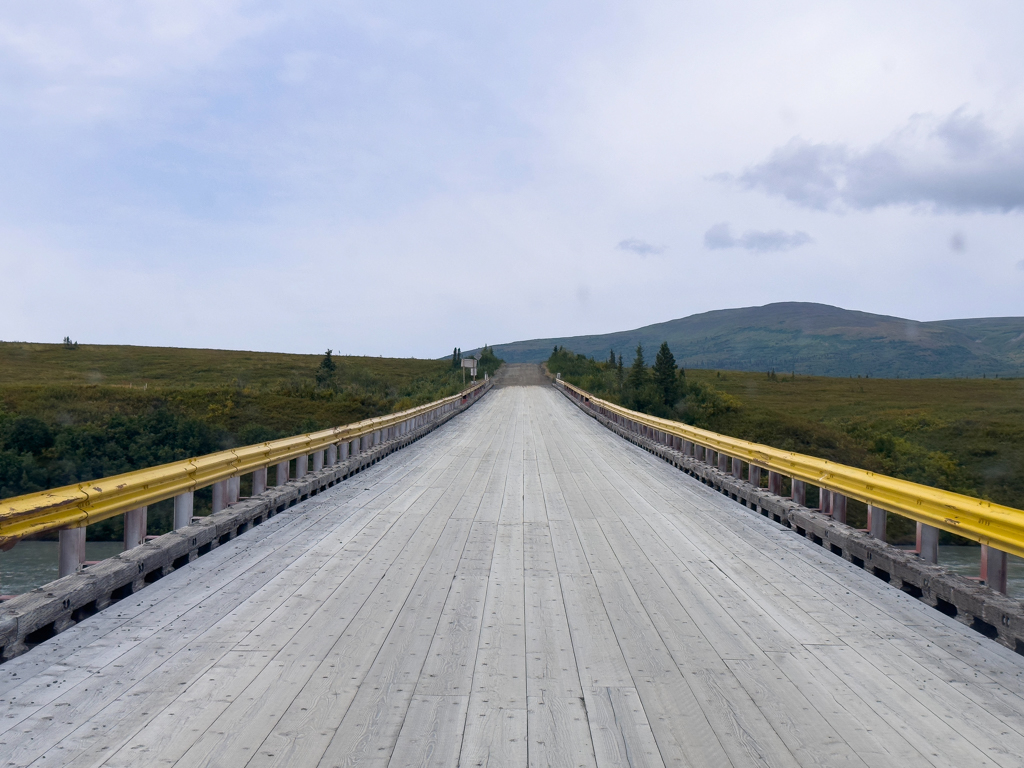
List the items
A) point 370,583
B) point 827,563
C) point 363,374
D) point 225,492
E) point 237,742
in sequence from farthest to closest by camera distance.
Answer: point 363,374
point 225,492
point 827,563
point 370,583
point 237,742

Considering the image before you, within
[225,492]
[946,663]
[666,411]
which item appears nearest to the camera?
[946,663]

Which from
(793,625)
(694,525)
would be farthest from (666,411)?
(793,625)

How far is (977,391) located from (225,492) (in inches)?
4437

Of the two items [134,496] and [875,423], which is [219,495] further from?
[875,423]

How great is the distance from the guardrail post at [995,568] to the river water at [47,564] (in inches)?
451

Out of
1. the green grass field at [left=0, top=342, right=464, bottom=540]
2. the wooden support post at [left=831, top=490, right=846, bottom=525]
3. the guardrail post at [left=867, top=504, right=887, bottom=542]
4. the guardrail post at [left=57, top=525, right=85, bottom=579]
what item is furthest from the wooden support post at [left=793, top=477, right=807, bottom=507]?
the green grass field at [left=0, top=342, right=464, bottom=540]

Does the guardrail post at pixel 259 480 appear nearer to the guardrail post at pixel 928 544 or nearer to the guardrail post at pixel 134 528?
the guardrail post at pixel 134 528

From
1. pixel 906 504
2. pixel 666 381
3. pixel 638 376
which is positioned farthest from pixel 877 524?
pixel 638 376

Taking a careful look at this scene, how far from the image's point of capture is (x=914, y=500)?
6.60m

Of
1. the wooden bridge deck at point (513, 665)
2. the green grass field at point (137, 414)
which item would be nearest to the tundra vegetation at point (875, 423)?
the green grass field at point (137, 414)

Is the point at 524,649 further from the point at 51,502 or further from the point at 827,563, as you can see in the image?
the point at 827,563

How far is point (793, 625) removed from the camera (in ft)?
17.7

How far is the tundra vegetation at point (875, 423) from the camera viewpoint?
44562 millimetres

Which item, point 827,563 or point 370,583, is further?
point 827,563
